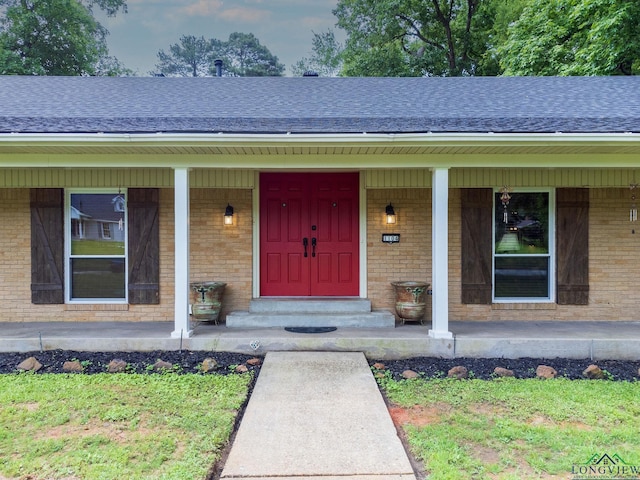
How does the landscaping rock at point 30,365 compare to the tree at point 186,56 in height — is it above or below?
below

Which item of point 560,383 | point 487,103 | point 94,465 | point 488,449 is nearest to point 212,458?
point 94,465

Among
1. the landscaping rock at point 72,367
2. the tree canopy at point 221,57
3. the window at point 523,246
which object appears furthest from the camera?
the tree canopy at point 221,57

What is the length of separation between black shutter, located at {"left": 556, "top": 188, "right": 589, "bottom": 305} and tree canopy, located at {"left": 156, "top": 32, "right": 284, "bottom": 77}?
87.6 feet

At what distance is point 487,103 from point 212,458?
20.3ft

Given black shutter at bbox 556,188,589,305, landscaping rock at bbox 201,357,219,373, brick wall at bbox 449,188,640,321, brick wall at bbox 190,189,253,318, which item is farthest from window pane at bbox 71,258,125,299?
black shutter at bbox 556,188,589,305

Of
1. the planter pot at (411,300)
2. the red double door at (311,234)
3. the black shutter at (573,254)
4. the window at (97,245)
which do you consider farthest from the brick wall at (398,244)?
the window at (97,245)

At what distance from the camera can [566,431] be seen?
3344 millimetres

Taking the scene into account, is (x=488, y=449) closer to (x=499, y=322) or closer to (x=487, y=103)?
(x=499, y=322)

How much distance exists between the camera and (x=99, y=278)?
6500mm

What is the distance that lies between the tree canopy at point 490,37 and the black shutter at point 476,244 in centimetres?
855

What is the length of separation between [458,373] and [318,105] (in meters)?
4.34

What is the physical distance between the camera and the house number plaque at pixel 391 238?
21.6 feet

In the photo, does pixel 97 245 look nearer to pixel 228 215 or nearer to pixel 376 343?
pixel 228 215

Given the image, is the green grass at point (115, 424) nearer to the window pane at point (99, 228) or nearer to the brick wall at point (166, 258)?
the brick wall at point (166, 258)
